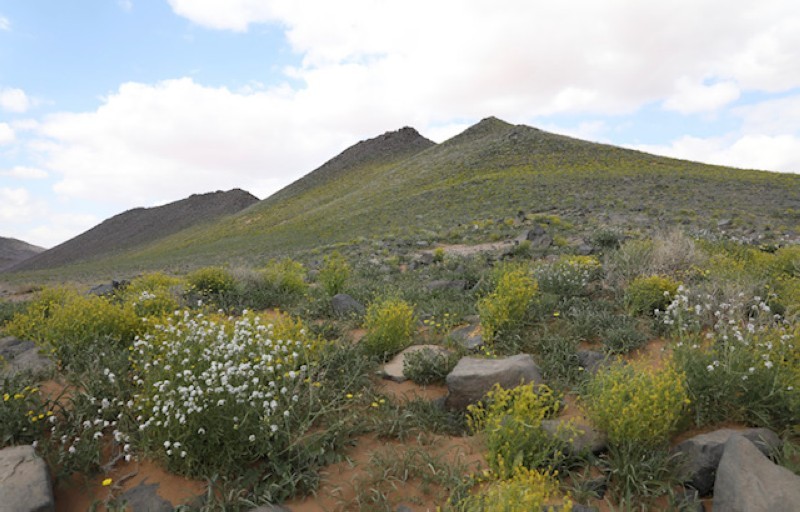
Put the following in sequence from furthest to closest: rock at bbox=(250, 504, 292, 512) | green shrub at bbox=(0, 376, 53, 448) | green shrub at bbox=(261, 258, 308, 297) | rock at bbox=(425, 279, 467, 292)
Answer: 1. green shrub at bbox=(261, 258, 308, 297)
2. rock at bbox=(425, 279, 467, 292)
3. green shrub at bbox=(0, 376, 53, 448)
4. rock at bbox=(250, 504, 292, 512)

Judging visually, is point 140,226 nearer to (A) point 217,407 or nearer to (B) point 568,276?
(B) point 568,276

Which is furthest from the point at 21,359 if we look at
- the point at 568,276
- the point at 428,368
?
the point at 568,276

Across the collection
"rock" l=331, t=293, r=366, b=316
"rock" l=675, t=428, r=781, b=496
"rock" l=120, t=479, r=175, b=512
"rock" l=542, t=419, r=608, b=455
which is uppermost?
"rock" l=331, t=293, r=366, b=316

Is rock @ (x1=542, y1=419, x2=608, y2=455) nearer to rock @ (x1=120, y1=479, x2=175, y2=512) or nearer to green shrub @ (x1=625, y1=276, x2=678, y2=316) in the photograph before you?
green shrub @ (x1=625, y1=276, x2=678, y2=316)

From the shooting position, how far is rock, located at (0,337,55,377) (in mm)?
5555

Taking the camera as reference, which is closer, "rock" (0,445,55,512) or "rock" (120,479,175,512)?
"rock" (0,445,55,512)

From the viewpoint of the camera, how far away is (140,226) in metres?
91.7

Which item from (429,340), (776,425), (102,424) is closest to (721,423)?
(776,425)

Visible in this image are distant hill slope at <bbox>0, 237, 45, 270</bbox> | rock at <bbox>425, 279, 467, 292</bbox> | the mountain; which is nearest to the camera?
rock at <bbox>425, 279, 467, 292</bbox>

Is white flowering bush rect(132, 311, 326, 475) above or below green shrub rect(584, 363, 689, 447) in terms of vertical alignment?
above

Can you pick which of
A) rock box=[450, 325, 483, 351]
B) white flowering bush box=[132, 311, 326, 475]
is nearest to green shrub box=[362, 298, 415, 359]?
rock box=[450, 325, 483, 351]

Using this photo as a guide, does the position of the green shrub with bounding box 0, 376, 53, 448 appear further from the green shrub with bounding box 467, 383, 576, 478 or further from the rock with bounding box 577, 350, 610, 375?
the rock with bounding box 577, 350, 610, 375

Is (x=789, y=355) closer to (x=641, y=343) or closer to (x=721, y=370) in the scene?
(x=721, y=370)

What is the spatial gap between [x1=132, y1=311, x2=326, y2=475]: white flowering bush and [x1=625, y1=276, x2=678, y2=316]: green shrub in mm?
4648
